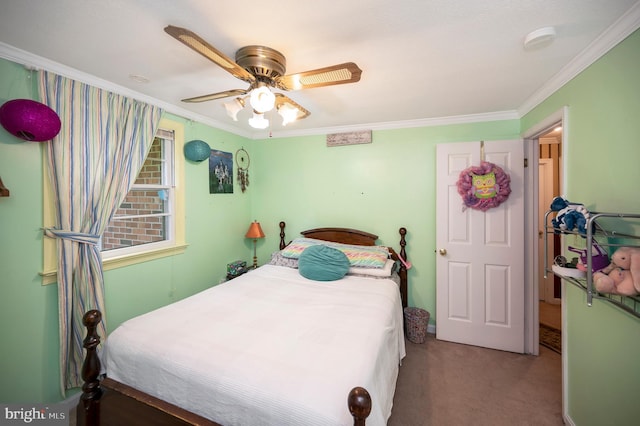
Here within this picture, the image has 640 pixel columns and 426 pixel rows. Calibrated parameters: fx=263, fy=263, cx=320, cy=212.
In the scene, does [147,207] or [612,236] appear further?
[147,207]

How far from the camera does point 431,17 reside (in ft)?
4.32

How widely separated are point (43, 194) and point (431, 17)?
2626 mm

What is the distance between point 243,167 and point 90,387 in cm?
276

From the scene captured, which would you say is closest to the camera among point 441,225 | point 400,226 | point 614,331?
point 614,331

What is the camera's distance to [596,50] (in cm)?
152

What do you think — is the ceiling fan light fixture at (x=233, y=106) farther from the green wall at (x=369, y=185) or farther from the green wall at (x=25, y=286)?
the green wall at (x=369, y=185)

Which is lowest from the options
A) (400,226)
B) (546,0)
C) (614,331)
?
(614,331)

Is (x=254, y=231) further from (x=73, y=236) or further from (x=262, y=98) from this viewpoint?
(x=262, y=98)

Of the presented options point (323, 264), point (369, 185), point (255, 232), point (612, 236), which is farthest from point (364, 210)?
point (612, 236)

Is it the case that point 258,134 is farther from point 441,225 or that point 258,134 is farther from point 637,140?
point 637,140

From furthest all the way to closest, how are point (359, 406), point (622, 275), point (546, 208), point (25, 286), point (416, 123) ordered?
point (546, 208) < point (416, 123) < point (25, 286) < point (622, 275) < point (359, 406)


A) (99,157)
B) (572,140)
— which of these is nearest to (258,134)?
(99,157)

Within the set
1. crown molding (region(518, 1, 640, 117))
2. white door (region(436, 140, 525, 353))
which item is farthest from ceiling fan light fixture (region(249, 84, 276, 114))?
white door (region(436, 140, 525, 353))

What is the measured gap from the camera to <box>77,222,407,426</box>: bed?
1.11 m
